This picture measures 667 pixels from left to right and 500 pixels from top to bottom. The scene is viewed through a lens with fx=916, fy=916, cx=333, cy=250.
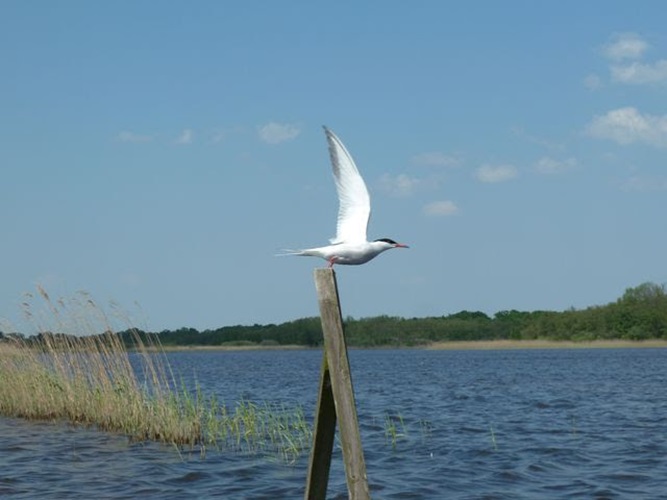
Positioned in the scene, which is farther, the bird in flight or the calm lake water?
the calm lake water

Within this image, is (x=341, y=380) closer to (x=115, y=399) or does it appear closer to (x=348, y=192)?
(x=348, y=192)

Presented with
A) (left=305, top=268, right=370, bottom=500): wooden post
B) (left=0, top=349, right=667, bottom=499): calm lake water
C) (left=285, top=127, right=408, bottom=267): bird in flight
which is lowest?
(left=0, top=349, right=667, bottom=499): calm lake water

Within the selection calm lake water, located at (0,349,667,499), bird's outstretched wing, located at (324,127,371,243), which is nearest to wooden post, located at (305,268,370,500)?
bird's outstretched wing, located at (324,127,371,243)

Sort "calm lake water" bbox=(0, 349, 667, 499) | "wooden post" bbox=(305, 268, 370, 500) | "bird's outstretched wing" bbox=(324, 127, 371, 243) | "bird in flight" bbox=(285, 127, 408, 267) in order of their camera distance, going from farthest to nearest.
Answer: "calm lake water" bbox=(0, 349, 667, 499) → "bird's outstretched wing" bbox=(324, 127, 371, 243) → "bird in flight" bbox=(285, 127, 408, 267) → "wooden post" bbox=(305, 268, 370, 500)

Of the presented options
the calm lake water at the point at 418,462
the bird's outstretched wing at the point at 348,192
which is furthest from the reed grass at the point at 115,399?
the bird's outstretched wing at the point at 348,192

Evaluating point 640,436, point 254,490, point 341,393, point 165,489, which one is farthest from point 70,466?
point 640,436

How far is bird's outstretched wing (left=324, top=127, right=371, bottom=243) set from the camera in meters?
9.33

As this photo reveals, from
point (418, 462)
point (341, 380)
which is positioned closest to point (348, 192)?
point (341, 380)

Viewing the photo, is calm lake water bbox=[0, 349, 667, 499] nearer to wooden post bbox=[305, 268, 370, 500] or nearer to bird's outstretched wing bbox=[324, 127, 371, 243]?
bird's outstretched wing bbox=[324, 127, 371, 243]

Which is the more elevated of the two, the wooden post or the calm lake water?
the wooden post

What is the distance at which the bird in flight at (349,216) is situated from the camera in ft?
28.3

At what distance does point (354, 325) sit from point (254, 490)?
4465 inches

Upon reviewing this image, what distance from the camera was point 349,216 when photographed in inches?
374

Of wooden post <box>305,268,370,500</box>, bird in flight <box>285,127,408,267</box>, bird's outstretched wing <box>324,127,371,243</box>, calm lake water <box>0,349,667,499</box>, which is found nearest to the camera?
wooden post <box>305,268,370,500</box>
